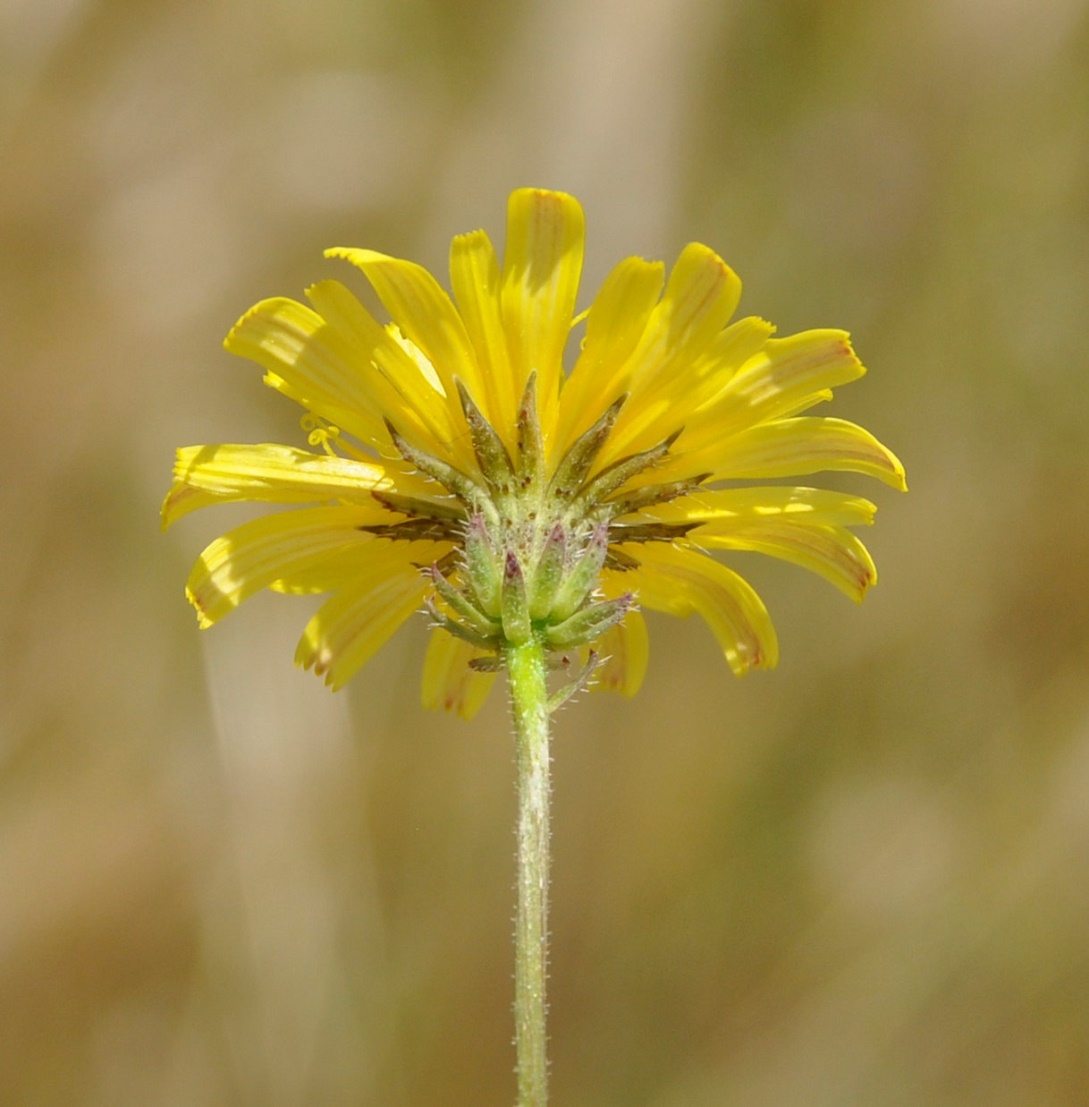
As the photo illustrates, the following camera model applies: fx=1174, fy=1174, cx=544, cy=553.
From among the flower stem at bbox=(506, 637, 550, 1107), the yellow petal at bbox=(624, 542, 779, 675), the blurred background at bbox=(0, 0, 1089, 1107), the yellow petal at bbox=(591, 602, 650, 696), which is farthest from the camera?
the blurred background at bbox=(0, 0, 1089, 1107)

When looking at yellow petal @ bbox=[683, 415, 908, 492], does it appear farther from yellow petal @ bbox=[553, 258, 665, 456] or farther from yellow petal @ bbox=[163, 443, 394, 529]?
yellow petal @ bbox=[163, 443, 394, 529]

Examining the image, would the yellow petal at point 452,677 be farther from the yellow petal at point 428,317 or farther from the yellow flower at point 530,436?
the yellow petal at point 428,317

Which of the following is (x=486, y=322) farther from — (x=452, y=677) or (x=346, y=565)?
(x=452, y=677)

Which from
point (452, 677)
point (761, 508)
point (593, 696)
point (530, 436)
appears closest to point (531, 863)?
point (530, 436)

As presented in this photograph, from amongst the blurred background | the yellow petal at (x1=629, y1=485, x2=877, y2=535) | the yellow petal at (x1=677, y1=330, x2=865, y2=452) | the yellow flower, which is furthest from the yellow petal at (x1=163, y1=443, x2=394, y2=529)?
the blurred background

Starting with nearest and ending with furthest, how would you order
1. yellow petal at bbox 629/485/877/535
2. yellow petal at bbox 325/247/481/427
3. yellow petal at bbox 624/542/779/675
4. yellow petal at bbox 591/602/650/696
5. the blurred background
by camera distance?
yellow petal at bbox 325/247/481/427, yellow petal at bbox 629/485/877/535, yellow petal at bbox 624/542/779/675, yellow petal at bbox 591/602/650/696, the blurred background

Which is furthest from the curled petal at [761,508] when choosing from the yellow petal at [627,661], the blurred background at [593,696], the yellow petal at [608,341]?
the blurred background at [593,696]

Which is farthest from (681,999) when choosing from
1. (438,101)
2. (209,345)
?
(438,101)

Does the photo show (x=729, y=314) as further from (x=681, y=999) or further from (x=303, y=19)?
(x=303, y=19)
